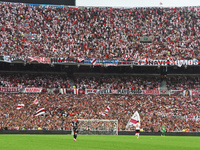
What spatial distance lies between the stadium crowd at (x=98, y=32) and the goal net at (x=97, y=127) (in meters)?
15.3

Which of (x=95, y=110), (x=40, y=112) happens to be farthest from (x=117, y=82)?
(x=40, y=112)

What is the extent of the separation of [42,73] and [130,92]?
1584cm

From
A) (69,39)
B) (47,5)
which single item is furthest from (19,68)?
(47,5)

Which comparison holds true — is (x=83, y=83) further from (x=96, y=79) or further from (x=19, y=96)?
(x=19, y=96)

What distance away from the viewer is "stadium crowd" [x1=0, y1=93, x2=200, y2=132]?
50156mm

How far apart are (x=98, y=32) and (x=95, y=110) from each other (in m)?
17.4

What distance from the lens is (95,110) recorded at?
176 feet

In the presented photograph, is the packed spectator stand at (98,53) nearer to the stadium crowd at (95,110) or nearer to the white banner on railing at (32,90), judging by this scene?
the stadium crowd at (95,110)

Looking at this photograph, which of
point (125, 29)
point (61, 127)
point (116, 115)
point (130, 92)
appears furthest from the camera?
point (125, 29)

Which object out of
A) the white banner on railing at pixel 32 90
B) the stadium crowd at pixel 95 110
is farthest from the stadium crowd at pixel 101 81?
the stadium crowd at pixel 95 110

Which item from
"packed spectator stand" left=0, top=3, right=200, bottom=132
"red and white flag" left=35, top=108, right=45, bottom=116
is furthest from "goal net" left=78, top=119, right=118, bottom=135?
"red and white flag" left=35, top=108, right=45, bottom=116

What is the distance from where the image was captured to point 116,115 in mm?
53281

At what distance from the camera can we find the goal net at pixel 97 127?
154 feet

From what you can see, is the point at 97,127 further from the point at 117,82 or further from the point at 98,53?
the point at 98,53
